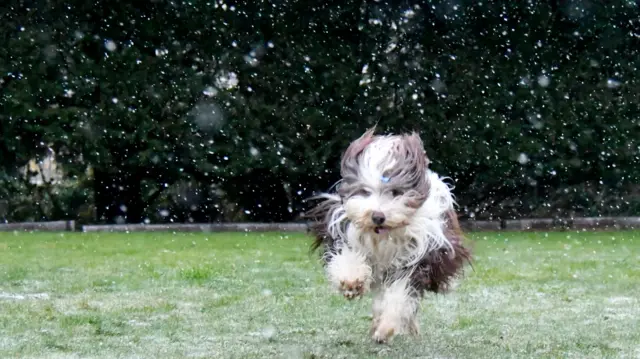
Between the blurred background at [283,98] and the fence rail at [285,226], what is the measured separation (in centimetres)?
21

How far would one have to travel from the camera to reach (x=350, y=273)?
5.29m

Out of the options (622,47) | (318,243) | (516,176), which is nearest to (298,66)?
(516,176)

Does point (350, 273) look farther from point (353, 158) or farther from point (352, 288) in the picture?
point (353, 158)

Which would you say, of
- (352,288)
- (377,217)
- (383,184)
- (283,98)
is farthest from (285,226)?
(377,217)

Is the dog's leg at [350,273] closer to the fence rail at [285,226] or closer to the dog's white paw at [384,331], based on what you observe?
the dog's white paw at [384,331]

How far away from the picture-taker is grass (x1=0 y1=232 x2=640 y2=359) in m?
5.17

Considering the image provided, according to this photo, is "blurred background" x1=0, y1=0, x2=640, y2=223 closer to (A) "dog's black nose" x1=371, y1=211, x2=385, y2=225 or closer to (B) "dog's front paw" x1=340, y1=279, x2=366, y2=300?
(B) "dog's front paw" x1=340, y1=279, x2=366, y2=300

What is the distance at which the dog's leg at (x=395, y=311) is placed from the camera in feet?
17.2

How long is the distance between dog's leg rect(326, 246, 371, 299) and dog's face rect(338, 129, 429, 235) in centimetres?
21

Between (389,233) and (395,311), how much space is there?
0.37 metres

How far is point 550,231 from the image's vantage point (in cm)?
1395

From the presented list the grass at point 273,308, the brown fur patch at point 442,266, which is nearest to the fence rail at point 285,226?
the grass at point 273,308

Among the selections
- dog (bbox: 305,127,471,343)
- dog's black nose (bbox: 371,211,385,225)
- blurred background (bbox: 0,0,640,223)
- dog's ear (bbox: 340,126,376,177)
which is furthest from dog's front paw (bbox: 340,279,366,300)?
blurred background (bbox: 0,0,640,223)

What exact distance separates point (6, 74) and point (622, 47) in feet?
24.6
